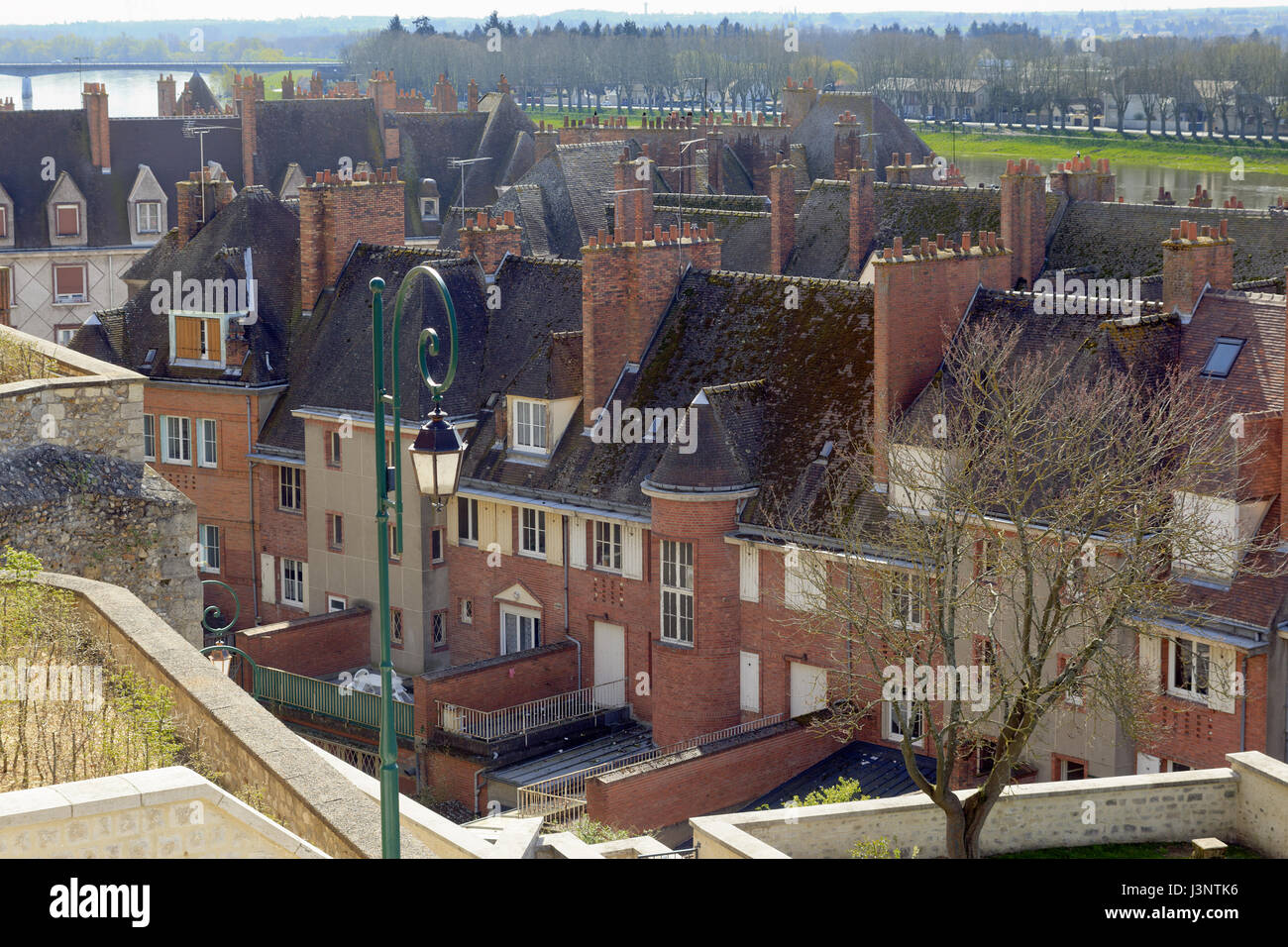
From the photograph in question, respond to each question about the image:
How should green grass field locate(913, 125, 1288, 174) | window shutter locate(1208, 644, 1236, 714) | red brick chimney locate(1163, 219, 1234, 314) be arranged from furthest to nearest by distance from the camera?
1. green grass field locate(913, 125, 1288, 174)
2. red brick chimney locate(1163, 219, 1234, 314)
3. window shutter locate(1208, 644, 1236, 714)

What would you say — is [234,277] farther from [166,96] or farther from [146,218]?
[166,96]

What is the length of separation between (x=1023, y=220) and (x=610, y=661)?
63.0 ft

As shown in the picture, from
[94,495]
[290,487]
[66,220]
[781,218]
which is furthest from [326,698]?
[66,220]

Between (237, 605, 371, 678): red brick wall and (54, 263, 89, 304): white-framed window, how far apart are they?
110ft

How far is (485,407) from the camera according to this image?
4378cm

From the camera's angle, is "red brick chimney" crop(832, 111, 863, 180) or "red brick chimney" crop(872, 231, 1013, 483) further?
"red brick chimney" crop(832, 111, 863, 180)

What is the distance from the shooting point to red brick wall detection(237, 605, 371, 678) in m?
42.0

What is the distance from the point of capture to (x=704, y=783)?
3459 cm

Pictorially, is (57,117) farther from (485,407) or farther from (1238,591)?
(1238,591)

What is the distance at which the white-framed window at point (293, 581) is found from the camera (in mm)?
46438

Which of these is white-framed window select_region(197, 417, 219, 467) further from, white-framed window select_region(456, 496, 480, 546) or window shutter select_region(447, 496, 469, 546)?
white-framed window select_region(456, 496, 480, 546)

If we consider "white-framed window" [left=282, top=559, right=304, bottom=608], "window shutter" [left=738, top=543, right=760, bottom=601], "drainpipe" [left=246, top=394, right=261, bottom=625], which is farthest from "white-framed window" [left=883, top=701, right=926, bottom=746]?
"drainpipe" [left=246, top=394, right=261, bottom=625]

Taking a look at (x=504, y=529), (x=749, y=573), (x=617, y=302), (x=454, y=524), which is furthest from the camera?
(x=454, y=524)

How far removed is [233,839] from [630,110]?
17989cm
